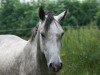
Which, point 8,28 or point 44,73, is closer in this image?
point 44,73

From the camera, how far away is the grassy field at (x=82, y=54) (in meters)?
9.48

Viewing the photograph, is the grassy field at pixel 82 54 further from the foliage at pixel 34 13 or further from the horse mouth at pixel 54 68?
the horse mouth at pixel 54 68

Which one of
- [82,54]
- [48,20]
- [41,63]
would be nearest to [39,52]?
[41,63]

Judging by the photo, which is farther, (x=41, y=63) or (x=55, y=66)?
(x=41, y=63)

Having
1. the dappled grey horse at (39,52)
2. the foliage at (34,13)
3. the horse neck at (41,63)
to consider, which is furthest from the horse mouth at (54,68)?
the foliage at (34,13)

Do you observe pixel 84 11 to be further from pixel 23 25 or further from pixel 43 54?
pixel 43 54

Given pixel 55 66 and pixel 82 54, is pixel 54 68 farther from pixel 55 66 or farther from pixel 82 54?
pixel 82 54

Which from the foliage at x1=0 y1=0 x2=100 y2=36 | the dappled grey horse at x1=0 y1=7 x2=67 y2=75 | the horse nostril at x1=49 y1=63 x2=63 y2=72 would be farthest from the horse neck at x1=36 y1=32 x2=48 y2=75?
the foliage at x1=0 y1=0 x2=100 y2=36

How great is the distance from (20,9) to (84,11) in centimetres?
239

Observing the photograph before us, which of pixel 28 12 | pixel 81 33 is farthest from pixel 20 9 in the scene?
pixel 81 33

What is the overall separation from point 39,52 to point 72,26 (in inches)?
238

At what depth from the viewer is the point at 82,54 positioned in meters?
9.69

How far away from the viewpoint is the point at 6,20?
44.4ft

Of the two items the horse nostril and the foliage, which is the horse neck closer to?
the horse nostril
